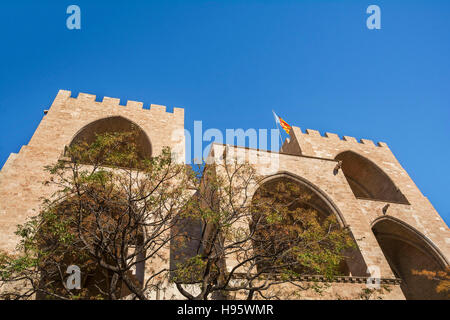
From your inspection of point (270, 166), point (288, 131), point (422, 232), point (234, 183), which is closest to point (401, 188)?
point (422, 232)

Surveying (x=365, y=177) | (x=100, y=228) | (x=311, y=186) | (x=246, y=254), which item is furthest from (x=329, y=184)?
(x=100, y=228)

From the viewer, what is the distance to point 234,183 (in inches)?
417

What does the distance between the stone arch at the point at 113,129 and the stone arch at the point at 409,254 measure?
1106 cm

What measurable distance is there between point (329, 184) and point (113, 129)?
1072cm

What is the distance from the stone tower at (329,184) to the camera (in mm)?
10109

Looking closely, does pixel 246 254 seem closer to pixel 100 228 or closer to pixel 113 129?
pixel 100 228

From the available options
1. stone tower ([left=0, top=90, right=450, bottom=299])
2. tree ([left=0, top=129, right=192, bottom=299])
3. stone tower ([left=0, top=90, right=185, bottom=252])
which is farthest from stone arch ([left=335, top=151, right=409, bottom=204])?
tree ([left=0, top=129, right=192, bottom=299])

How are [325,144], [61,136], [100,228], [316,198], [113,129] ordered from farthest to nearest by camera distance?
[325,144] < [113,129] < [61,136] < [316,198] < [100,228]

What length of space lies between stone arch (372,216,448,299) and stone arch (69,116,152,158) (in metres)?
11.1

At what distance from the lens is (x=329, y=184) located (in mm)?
12539

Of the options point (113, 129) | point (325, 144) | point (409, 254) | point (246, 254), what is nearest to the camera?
point (246, 254)

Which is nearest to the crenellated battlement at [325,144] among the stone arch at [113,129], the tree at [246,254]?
the tree at [246,254]
